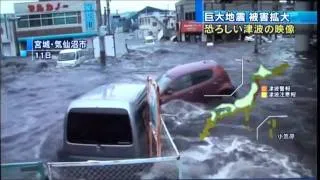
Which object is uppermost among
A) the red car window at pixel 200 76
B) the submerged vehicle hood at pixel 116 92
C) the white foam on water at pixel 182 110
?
the red car window at pixel 200 76

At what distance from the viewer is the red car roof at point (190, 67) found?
7.99ft

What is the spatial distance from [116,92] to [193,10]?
55cm

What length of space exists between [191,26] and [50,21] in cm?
69

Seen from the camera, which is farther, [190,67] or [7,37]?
[190,67]

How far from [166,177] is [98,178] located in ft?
1.14

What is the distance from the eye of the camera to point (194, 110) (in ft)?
8.02

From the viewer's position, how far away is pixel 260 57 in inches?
96.0

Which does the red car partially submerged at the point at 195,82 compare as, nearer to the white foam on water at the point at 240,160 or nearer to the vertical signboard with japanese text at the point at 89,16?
the white foam on water at the point at 240,160

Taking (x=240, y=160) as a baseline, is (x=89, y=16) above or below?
above

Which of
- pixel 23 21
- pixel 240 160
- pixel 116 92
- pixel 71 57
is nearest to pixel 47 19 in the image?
pixel 23 21

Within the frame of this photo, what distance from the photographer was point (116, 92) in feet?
7.93
